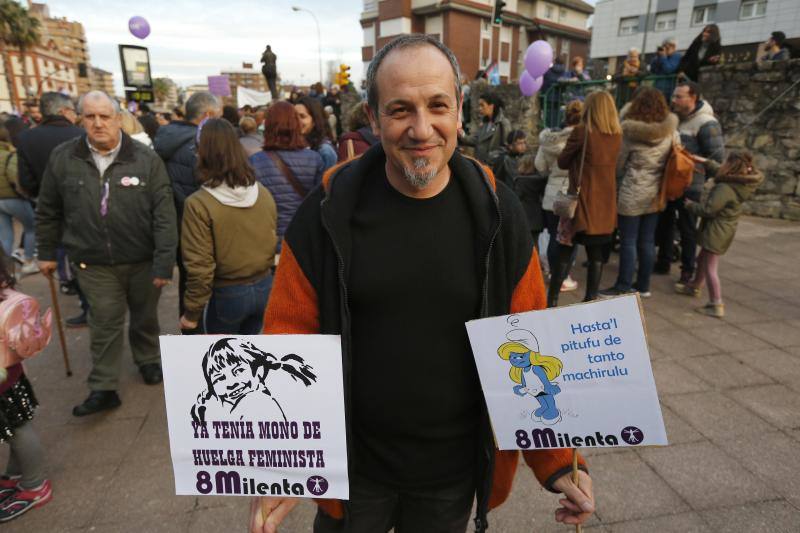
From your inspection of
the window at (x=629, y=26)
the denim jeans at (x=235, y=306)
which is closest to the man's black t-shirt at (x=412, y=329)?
the denim jeans at (x=235, y=306)

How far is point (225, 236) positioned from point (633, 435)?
2.57 m

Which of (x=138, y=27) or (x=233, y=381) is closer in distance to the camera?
(x=233, y=381)

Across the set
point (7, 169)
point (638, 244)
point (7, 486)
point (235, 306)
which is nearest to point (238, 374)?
point (235, 306)

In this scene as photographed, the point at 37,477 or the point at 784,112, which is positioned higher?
the point at 784,112

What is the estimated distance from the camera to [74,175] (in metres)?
3.25

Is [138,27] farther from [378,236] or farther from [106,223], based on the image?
[378,236]

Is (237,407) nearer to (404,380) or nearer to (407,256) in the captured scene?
(404,380)

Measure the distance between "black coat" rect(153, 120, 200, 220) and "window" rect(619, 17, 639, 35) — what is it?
127 ft

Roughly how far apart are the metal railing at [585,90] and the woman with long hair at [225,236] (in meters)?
7.26

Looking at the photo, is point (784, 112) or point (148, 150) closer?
point (148, 150)

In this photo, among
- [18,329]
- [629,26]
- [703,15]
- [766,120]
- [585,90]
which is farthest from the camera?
[629,26]

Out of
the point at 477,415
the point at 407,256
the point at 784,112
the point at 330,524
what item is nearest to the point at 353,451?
the point at 330,524

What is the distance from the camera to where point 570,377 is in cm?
136

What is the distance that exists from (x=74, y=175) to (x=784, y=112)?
1043 centimetres
